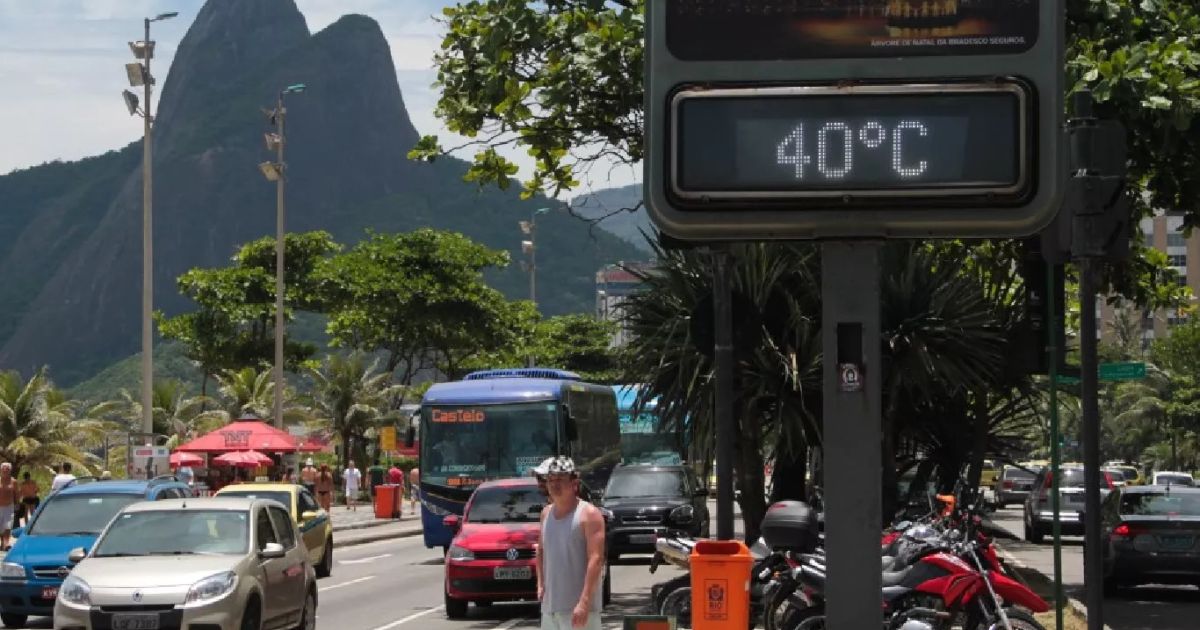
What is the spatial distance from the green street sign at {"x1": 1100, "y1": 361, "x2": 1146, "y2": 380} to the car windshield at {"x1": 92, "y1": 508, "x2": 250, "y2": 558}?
308 inches

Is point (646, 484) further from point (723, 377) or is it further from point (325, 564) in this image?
point (723, 377)

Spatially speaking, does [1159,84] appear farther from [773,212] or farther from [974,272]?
[773,212]

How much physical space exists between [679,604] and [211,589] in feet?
13.9

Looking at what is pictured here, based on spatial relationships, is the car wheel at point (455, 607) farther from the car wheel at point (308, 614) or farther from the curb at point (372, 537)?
the curb at point (372, 537)

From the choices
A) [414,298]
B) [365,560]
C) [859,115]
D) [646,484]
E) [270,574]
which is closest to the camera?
[859,115]

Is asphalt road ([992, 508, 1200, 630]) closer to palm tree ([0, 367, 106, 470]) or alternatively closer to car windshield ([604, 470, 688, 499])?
car windshield ([604, 470, 688, 499])

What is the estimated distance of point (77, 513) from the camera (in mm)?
22562

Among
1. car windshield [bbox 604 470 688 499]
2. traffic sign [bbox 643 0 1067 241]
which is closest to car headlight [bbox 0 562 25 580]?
car windshield [bbox 604 470 688 499]

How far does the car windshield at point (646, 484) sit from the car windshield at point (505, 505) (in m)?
8.95

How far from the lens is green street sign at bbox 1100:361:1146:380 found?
44.4ft

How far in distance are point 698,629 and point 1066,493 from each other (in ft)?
89.7

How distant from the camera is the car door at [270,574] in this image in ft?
54.1

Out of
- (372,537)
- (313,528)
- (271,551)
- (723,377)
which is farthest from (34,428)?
(723,377)

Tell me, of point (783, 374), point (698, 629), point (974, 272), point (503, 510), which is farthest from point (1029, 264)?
point (503, 510)
